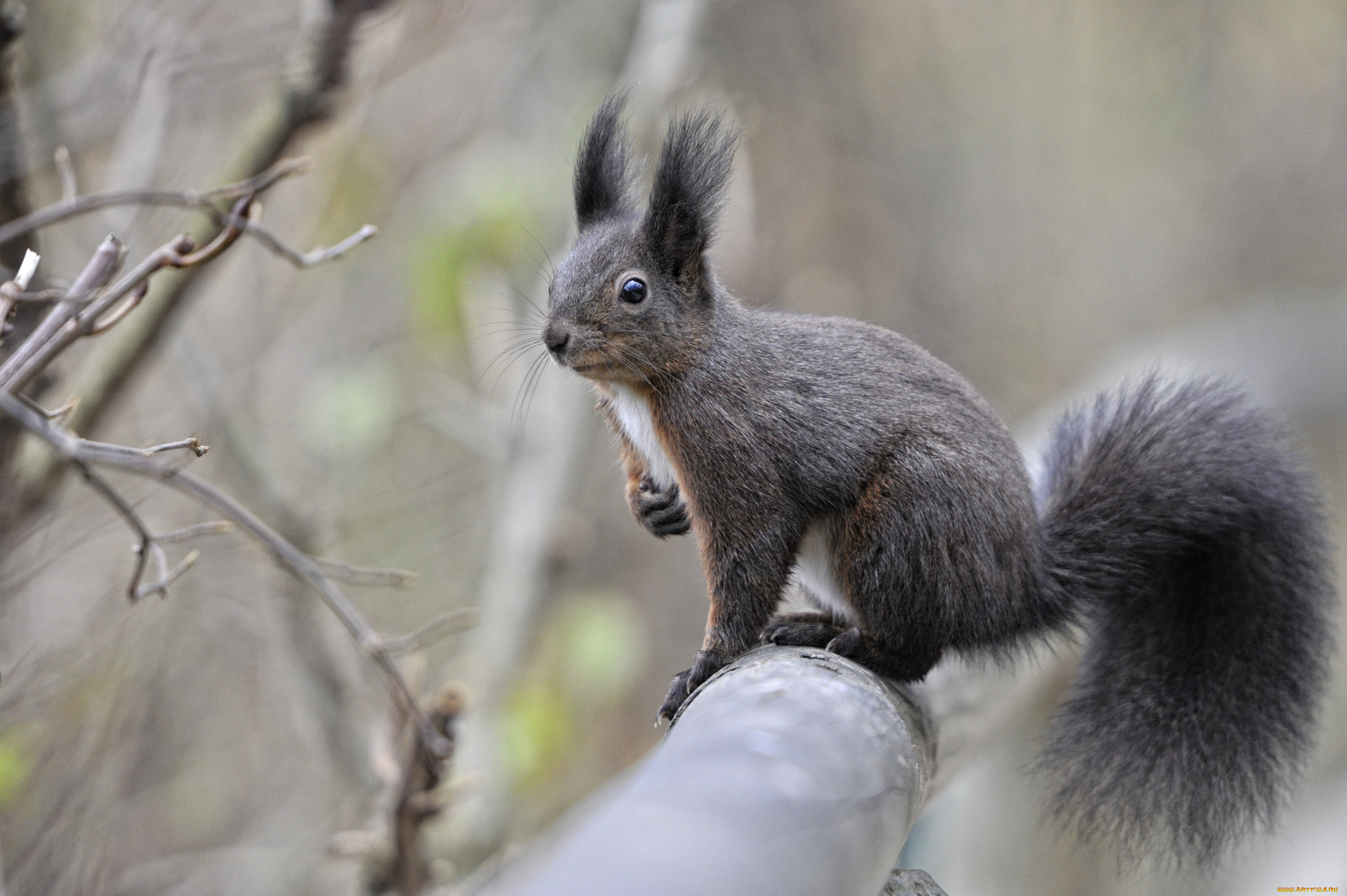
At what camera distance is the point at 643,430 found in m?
2.28

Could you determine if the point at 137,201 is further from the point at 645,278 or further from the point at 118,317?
the point at 645,278

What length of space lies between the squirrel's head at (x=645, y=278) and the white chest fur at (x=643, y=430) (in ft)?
0.18

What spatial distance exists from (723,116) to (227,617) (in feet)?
9.85

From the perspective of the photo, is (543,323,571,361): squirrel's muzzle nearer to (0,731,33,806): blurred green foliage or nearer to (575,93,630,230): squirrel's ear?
(575,93,630,230): squirrel's ear

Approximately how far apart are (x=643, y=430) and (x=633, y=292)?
28cm

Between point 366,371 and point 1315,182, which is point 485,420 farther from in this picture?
point 1315,182

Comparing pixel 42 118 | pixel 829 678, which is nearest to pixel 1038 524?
pixel 829 678

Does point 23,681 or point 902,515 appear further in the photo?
point 23,681

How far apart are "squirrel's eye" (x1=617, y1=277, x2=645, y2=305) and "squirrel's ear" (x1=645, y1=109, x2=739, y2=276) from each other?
0.24ft

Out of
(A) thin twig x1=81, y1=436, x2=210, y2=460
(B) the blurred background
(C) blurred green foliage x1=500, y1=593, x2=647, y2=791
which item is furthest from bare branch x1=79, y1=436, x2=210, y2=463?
(C) blurred green foliage x1=500, y1=593, x2=647, y2=791

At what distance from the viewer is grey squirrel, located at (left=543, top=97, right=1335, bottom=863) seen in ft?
6.79

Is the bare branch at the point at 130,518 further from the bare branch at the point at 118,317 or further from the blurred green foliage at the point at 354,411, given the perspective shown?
the blurred green foliage at the point at 354,411

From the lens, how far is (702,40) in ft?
21.3

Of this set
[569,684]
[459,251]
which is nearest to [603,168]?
[459,251]
